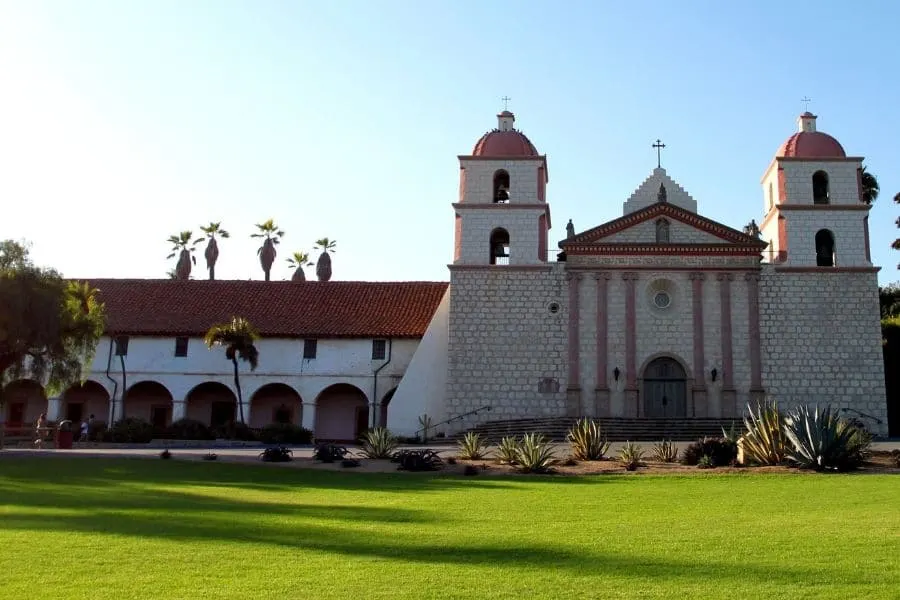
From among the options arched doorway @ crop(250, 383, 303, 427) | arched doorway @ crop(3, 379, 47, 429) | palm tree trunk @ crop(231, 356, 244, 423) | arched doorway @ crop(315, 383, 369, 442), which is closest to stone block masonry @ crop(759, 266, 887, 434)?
arched doorway @ crop(315, 383, 369, 442)

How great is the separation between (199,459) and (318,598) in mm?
15730

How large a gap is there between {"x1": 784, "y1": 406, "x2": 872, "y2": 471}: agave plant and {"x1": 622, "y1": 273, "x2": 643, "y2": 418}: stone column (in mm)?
13857

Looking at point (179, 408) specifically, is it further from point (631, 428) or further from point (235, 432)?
point (631, 428)

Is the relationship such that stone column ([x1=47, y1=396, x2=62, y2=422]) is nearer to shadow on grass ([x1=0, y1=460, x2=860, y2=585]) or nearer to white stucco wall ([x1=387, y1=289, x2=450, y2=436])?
white stucco wall ([x1=387, y1=289, x2=450, y2=436])

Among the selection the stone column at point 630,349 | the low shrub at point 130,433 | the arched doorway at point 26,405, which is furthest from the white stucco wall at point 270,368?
the stone column at point 630,349

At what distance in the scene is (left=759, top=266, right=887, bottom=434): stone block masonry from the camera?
3256cm

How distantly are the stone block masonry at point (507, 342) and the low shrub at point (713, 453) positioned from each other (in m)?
13.0

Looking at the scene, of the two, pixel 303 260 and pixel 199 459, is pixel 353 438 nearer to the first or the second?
pixel 199 459

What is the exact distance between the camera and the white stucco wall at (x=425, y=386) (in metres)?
34.0

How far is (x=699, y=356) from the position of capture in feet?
109

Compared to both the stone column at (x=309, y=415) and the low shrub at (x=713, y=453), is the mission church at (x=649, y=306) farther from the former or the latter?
the low shrub at (x=713, y=453)

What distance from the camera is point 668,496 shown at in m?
14.4

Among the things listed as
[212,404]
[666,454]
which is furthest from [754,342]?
[212,404]

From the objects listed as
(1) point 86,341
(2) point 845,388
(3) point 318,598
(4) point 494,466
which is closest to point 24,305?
(1) point 86,341
